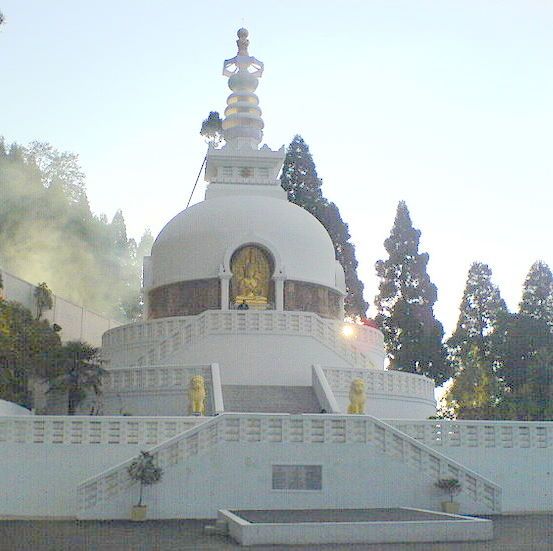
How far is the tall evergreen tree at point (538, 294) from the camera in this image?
4144 cm

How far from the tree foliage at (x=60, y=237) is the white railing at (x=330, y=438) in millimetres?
37365

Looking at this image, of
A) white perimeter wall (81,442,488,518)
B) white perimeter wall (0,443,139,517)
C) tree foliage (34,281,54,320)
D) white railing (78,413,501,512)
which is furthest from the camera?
tree foliage (34,281,54,320)

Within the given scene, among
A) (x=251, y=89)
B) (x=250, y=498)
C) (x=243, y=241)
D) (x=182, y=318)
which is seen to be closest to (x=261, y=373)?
(x=182, y=318)

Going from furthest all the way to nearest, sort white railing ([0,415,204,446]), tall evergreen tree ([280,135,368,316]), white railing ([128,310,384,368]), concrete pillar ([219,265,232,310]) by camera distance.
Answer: tall evergreen tree ([280,135,368,316]) → concrete pillar ([219,265,232,310]) → white railing ([128,310,384,368]) → white railing ([0,415,204,446])

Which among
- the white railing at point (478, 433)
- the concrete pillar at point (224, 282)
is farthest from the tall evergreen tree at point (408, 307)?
the white railing at point (478, 433)

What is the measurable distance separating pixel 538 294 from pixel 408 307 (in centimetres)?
718

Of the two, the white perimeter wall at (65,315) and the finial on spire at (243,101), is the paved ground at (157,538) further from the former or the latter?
the finial on spire at (243,101)

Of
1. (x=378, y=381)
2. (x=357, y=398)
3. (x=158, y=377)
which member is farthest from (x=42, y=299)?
(x=357, y=398)

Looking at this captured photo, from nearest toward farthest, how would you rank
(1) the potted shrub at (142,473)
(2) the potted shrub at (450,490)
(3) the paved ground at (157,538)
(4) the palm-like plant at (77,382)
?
(3) the paved ground at (157,538) < (1) the potted shrub at (142,473) < (2) the potted shrub at (450,490) < (4) the palm-like plant at (77,382)

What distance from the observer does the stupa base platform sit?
12.9 m

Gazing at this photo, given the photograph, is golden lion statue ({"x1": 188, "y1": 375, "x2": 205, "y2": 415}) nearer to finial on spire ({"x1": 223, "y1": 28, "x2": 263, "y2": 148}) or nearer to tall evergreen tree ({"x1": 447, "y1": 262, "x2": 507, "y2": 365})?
finial on spire ({"x1": 223, "y1": 28, "x2": 263, "y2": 148})

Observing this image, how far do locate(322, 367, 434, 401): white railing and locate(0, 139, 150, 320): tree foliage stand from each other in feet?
104

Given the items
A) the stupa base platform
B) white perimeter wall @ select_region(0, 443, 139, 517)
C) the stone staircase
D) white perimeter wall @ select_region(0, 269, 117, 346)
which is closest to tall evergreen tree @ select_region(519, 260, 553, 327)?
the stone staircase

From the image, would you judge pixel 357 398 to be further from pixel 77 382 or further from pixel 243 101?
pixel 243 101
